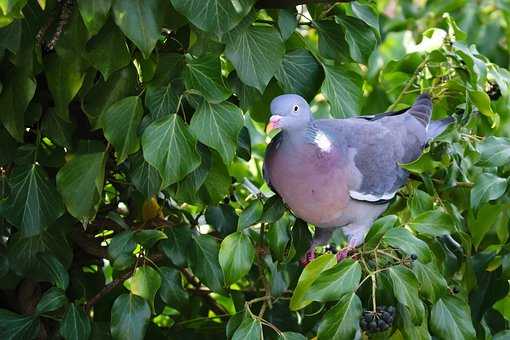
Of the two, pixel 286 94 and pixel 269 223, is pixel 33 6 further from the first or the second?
pixel 269 223

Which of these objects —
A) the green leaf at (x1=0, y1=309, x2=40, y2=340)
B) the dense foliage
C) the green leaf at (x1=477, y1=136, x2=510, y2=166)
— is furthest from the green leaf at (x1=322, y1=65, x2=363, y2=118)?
the green leaf at (x1=0, y1=309, x2=40, y2=340)

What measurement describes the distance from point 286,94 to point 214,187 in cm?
19

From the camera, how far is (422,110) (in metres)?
1.76

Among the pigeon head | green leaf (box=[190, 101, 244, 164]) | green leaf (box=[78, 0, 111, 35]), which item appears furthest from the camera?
the pigeon head

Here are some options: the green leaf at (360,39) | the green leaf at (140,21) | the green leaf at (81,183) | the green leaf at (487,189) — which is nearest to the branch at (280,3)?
the green leaf at (360,39)

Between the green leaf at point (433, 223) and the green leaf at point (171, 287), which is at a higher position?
the green leaf at point (433, 223)

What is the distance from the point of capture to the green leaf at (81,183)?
142 cm

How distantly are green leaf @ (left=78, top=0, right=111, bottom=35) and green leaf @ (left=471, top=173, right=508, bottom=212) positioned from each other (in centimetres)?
77

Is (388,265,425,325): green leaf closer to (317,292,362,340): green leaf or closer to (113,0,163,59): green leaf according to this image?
(317,292,362,340): green leaf

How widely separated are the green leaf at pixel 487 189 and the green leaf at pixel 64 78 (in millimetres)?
735

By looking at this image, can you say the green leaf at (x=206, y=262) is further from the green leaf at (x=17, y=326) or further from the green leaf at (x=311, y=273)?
the green leaf at (x=17, y=326)

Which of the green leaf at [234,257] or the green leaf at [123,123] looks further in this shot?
the green leaf at [234,257]

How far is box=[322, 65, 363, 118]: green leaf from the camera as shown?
159 cm

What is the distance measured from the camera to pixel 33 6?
1.35 m
